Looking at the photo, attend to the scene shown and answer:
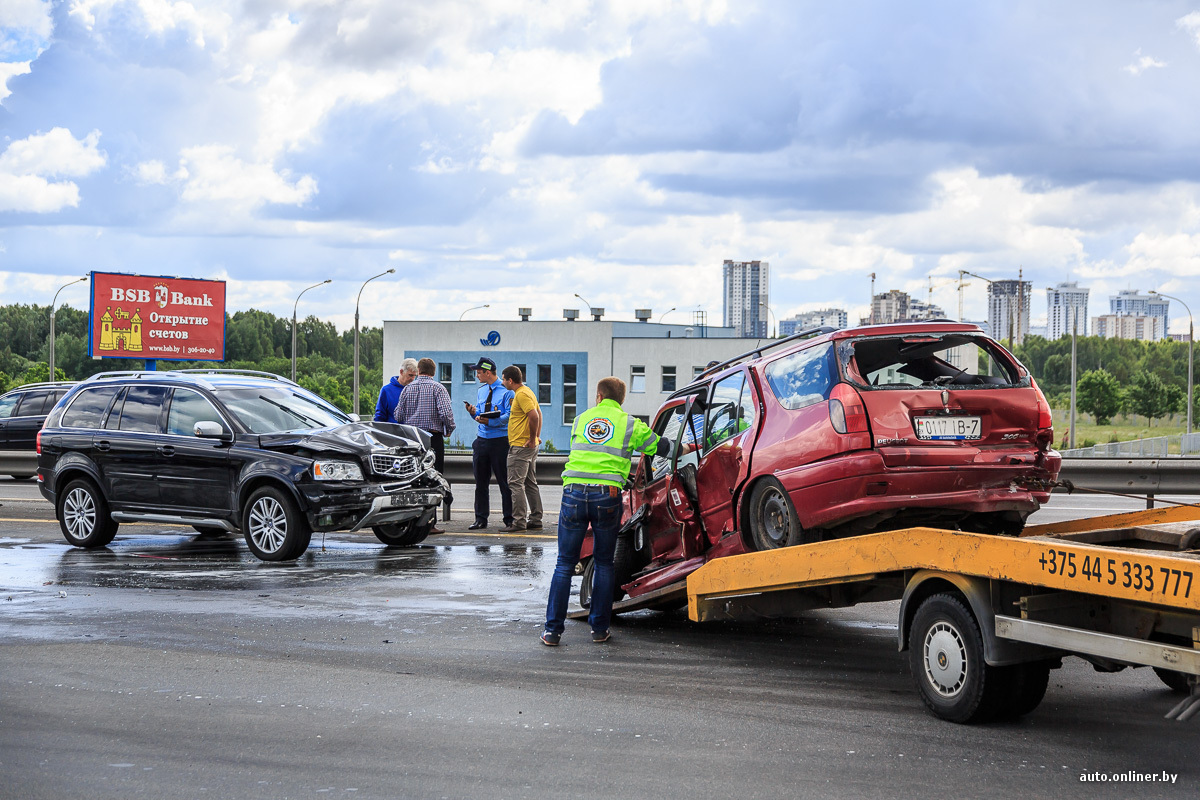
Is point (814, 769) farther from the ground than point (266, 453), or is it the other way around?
point (266, 453)

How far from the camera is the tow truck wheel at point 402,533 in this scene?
1266cm

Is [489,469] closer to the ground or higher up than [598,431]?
closer to the ground

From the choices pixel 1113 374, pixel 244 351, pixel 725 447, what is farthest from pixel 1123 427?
pixel 725 447

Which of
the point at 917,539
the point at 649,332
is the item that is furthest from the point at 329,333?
the point at 917,539

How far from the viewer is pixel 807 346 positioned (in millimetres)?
7395

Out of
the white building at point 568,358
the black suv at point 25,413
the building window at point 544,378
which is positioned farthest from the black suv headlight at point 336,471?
the building window at point 544,378

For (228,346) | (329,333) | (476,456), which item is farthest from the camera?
(329,333)

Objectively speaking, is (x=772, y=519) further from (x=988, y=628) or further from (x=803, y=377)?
(x=988, y=628)

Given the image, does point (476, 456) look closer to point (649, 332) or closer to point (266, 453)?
point (266, 453)

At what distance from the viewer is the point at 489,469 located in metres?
13.8

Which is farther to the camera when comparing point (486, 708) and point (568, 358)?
point (568, 358)

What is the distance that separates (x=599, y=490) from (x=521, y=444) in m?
5.24

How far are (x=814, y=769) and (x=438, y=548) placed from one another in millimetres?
7830

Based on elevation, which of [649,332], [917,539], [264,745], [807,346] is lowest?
[264,745]
